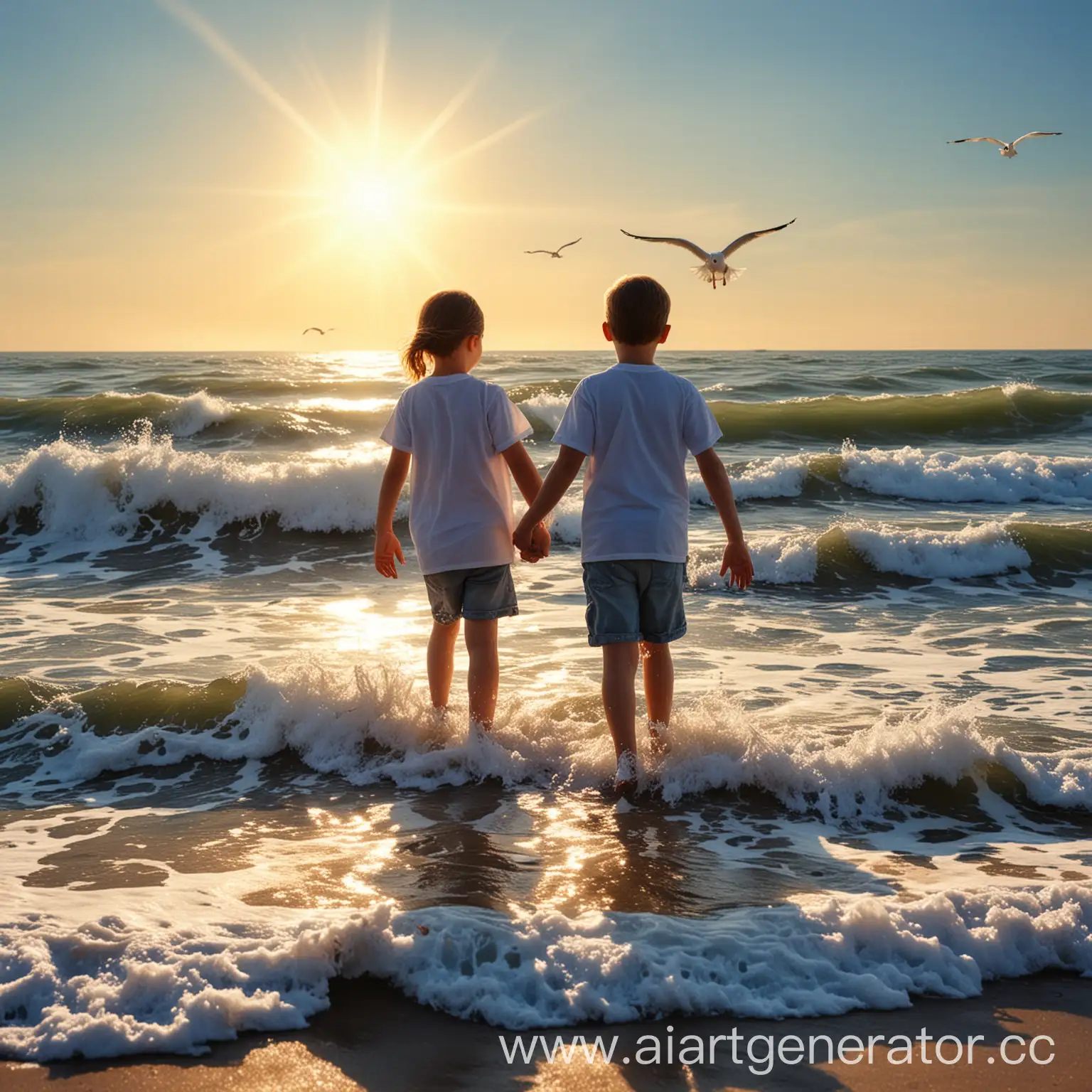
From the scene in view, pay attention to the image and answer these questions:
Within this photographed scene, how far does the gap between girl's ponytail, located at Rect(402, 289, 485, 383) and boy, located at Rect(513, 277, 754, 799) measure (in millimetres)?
587

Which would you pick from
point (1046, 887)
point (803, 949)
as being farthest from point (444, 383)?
point (1046, 887)

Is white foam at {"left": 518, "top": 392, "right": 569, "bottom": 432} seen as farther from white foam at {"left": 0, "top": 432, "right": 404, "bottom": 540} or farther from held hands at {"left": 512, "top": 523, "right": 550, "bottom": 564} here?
held hands at {"left": 512, "top": 523, "right": 550, "bottom": 564}

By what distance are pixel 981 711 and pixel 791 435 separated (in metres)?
15.9

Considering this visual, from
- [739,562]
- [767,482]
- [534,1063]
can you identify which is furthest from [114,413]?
[534,1063]

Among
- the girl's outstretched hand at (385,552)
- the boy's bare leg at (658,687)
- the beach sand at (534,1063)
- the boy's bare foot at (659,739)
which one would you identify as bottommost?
the beach sand at (534,1063)

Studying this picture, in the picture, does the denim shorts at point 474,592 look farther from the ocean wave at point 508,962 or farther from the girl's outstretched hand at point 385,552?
the ocean wave at point 508,962

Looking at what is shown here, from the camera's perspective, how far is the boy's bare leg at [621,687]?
402 cm

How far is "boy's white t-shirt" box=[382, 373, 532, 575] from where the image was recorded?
4.19 meters

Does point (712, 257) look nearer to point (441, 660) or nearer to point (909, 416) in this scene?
point (441, 660)

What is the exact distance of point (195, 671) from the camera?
6.03 metres

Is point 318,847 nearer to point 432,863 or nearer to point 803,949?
point 432,863

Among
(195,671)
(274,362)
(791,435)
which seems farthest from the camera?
(274,362)

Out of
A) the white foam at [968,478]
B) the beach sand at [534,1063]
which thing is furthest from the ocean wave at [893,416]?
the beach sand at [534,1063]

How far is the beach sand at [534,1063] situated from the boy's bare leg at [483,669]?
1.78m
